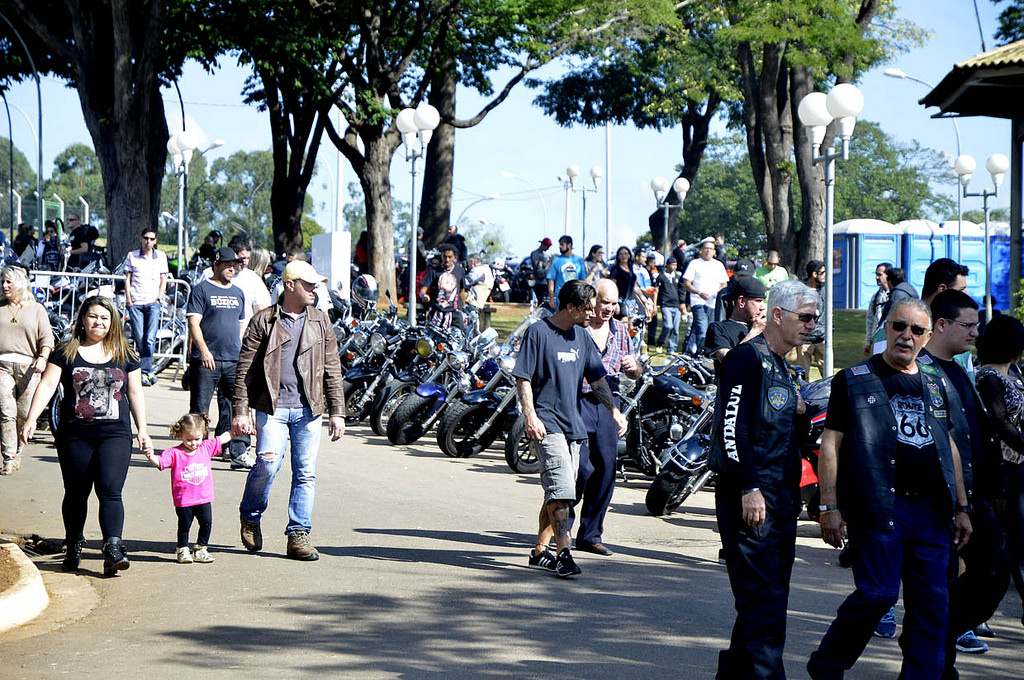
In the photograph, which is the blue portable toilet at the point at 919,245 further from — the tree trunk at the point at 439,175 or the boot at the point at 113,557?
the boot at the point at 113,557

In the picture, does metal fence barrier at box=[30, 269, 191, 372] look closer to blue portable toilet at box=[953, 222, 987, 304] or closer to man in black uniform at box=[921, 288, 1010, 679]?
man in black uniform at box=[921, 288, 1010, 679]

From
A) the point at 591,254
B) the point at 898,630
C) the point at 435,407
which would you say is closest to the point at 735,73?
the point at 591,254

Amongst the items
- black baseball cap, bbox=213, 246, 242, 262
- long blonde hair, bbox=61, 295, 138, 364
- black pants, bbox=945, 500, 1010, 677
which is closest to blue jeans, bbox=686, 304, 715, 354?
black baseball cap, bbox=213, 246, 242, 262

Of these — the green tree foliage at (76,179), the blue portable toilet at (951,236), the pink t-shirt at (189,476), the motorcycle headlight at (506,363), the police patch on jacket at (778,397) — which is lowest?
the pink t-shirt at (189,476)

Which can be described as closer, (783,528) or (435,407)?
(783,528)

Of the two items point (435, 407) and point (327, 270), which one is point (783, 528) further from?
point (327, 270)

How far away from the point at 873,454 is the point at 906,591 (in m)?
0.55

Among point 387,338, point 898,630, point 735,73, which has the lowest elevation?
point 898,630

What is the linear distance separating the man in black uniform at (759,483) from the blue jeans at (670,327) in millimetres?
16866

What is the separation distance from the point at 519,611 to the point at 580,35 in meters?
21.6

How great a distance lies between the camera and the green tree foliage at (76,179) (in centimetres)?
12888

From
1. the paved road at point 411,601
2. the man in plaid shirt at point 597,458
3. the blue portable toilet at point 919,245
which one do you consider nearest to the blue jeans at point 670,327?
the paved road at point 411,601

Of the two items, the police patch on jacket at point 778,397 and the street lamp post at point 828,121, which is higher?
the street lamp post at point 828,121

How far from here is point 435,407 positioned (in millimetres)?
13578
